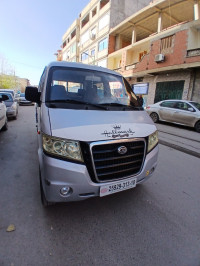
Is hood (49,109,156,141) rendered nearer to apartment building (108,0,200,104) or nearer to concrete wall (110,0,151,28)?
apartment building (108,0,200,104)

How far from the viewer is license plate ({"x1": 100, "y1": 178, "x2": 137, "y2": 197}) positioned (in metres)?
1.81

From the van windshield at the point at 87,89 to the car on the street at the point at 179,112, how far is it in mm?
6290

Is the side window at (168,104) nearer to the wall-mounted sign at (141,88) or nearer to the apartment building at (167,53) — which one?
the apartment building at (167,53)

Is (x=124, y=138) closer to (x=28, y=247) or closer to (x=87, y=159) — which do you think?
(x=87, y=159)

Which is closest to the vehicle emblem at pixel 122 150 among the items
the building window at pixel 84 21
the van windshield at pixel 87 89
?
the van windshield at pixel 87 89

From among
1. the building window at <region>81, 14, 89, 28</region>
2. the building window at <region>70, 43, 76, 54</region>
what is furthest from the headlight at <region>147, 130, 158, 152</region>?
the building window at <region>70, 43, 76, 54</region>

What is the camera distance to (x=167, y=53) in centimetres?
1356

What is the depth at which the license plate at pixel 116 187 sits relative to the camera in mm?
1812

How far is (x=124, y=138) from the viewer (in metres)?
1.85

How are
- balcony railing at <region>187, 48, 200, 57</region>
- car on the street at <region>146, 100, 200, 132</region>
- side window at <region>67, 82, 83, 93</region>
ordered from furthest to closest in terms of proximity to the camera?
balcony railing at <region>187, 48, 200, 57</region>, car on the street at <region>146, 100, 200, 132</region>, side window at <region>67, 82, 83, 93</region>

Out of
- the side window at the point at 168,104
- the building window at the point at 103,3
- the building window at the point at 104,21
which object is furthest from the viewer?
the building window at the point at 103,3

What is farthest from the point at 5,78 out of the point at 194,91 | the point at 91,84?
the point at 91,84

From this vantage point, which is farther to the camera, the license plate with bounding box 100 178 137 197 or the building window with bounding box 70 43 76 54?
the building window with bounding box 70 43 76 54

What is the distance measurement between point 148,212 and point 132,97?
2066mm
